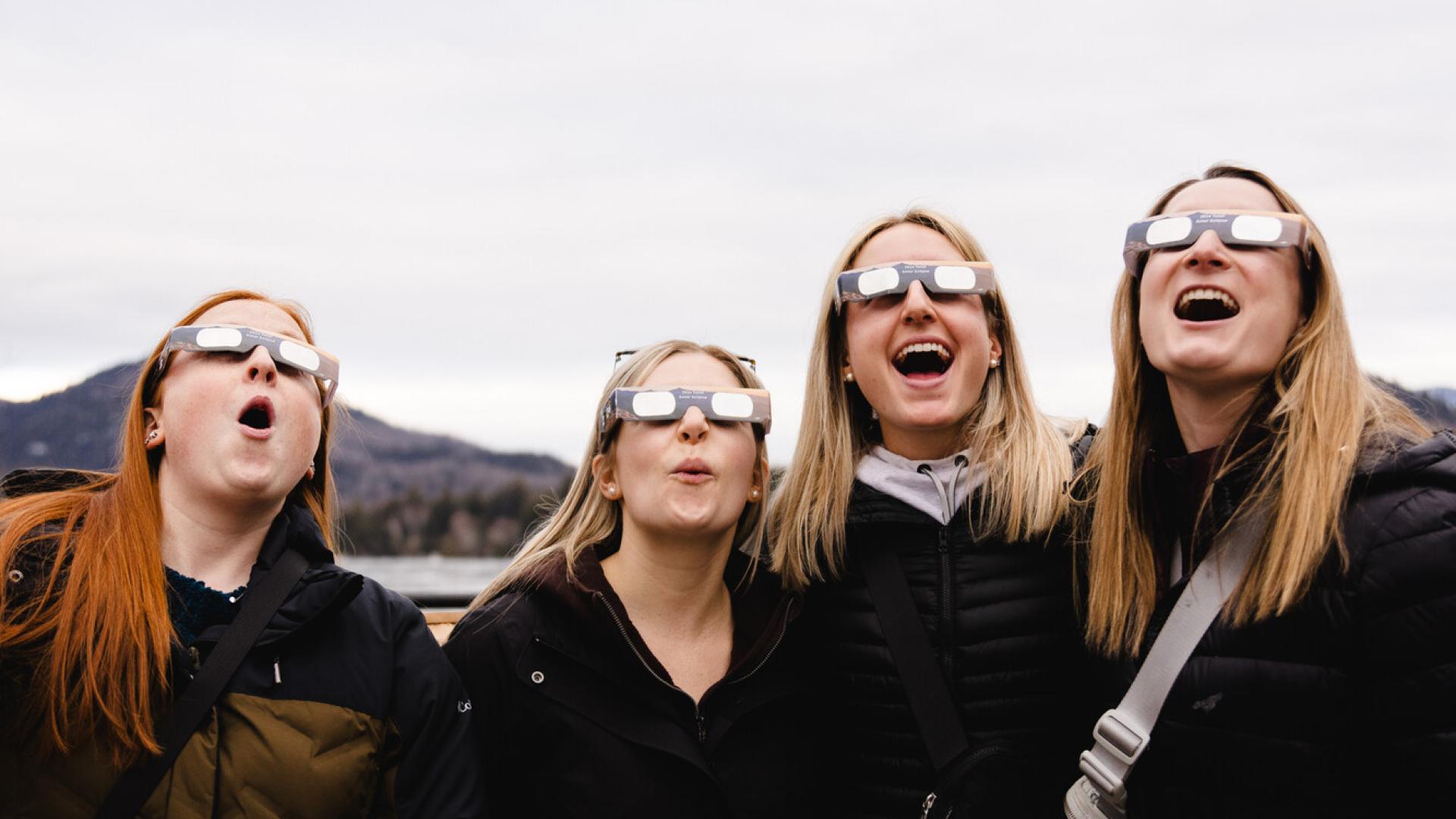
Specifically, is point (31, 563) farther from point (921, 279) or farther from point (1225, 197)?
point (1225, 197)

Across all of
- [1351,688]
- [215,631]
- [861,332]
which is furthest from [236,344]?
[1351,688]

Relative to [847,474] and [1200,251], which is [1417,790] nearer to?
[1200,251]

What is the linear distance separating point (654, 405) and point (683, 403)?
4.2 inches

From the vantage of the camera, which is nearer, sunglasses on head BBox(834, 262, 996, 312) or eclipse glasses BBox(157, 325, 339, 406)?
eclipse glasses BBox(157, 325, 339, 406)

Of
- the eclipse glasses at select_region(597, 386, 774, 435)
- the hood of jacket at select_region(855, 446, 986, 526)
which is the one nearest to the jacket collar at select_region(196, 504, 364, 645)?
the eclipse glasses at select_region(597, 386, 774, 435)

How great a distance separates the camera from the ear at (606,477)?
4.48 metres

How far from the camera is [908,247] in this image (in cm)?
443

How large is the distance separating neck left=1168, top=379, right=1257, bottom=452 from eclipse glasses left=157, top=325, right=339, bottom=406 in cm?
282

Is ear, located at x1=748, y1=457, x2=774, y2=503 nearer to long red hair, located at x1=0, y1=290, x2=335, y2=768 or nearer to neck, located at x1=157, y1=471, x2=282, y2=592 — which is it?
neck, located at x1=157, y1=471, x2=282, y2=592

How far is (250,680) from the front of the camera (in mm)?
3447

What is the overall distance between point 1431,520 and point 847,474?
2.03 m

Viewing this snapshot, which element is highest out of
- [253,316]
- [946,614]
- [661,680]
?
[253,316]

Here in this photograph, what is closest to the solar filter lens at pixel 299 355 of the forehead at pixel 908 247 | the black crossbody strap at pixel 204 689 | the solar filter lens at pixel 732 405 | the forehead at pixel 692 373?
the black crossbody strap at pixel 204 689

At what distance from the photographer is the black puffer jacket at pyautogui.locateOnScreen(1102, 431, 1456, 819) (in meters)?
2.78
